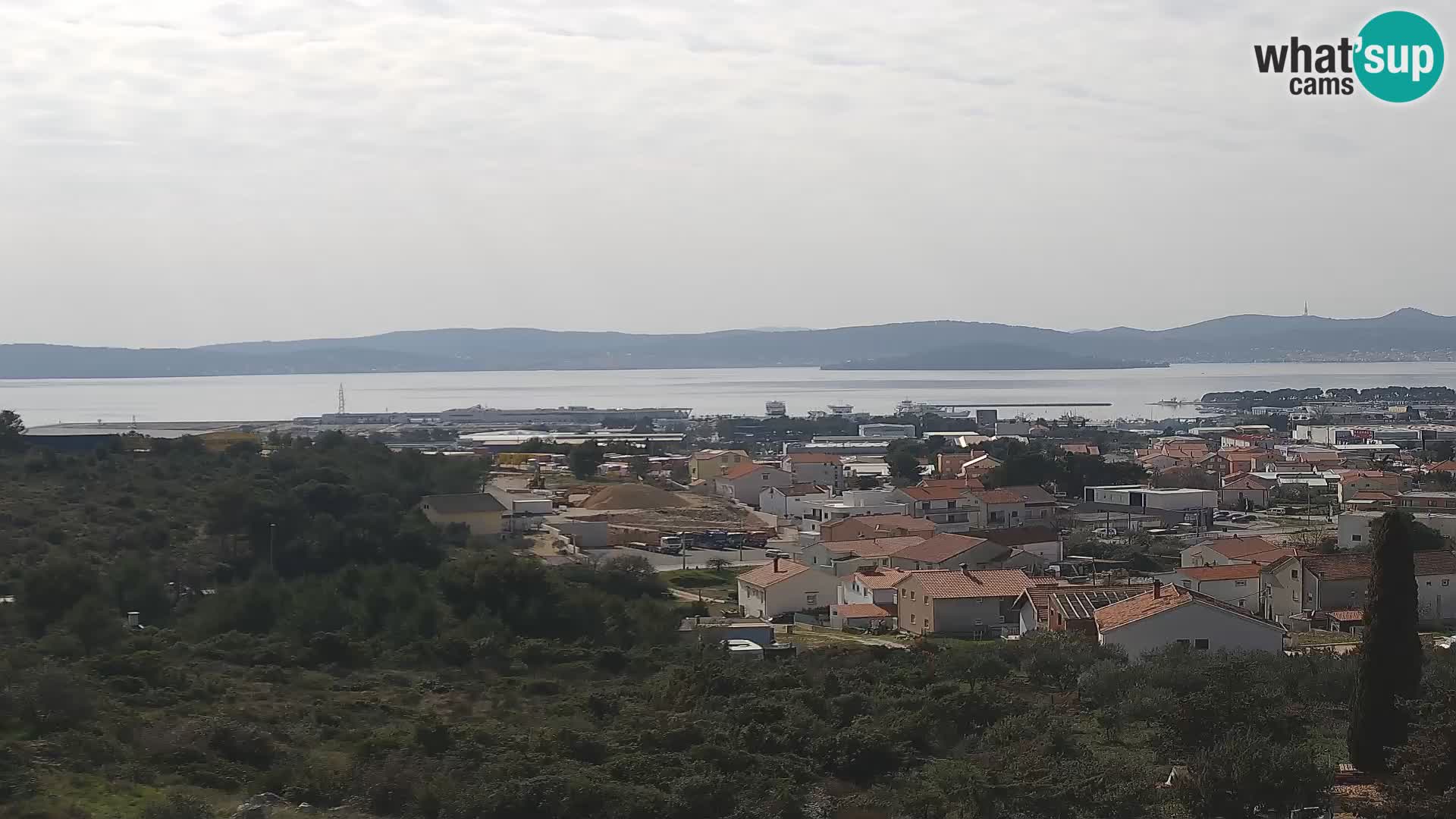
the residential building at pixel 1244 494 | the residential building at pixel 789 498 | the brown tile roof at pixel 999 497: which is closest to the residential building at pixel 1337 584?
the brown tile roof at pixel 999 497

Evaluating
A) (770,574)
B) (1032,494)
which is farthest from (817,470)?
(770,574)

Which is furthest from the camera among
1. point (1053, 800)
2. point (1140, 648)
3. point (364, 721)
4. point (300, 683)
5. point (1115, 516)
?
point (1115, 516)

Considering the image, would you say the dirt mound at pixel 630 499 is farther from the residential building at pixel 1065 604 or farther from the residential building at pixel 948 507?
the residential building at pixel 1065 604

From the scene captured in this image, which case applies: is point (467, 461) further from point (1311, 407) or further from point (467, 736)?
point (1311, 407)

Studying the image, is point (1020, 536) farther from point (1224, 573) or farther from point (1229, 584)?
point (1229, 584)

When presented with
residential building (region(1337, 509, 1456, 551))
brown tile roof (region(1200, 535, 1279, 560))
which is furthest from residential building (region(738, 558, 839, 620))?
residential building (region(1337, 509, 1456, 551))

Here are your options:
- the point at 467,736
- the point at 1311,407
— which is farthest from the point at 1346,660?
the point at 1311,407
